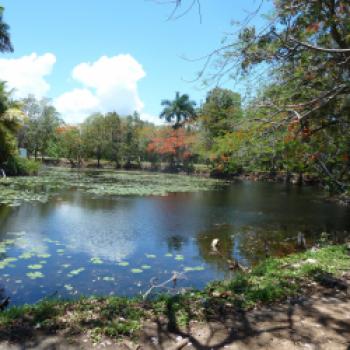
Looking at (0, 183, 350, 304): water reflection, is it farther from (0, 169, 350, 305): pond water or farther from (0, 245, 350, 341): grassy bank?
(0, 245, 350, 341): grassy bank

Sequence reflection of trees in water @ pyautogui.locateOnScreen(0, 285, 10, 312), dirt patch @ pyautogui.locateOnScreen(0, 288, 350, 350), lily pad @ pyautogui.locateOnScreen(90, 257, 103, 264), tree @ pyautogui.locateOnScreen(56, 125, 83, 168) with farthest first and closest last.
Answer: tree @ pyautogui.locateOnScreen(56, 125, 83, 168)
lily pad @ pyautogui.locateOnScreen(90, 257, 103, 264)
reflection of trees in water @ pyautogui.locateOnScreen(0, 285, 10, 312)
dirt patch @ pyautogui.locateOnScreen(0, 288, 350, 350)

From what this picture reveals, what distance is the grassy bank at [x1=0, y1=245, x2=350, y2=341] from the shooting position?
3811 mm

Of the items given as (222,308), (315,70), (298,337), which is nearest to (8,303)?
(222,308)

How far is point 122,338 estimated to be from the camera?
3.67 metres

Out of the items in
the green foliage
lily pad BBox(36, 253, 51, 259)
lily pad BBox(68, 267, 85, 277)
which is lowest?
lily pad BBox(68, 267, 85, 277)

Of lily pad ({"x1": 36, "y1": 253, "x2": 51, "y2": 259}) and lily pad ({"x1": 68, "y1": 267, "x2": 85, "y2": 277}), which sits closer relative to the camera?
lily pad ({"x1": 68, "y1": 267, "x2": 85, "y2": 277})

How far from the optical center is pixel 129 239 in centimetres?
1076

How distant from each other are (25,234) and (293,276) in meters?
7.83

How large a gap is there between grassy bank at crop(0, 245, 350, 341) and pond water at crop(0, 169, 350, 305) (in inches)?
68.4

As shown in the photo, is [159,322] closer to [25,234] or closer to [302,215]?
[25,234]

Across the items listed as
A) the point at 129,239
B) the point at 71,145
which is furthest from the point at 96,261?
the point at 71,145

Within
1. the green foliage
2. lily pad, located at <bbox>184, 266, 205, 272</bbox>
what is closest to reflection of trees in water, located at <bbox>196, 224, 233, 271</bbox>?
lily pad, located at <bbox>184, 266, 205, 272</bbox>

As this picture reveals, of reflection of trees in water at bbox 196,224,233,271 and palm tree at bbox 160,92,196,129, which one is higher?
palm tree at bbox 160,92,196,129

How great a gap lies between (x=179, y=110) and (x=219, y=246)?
132 ft
